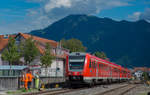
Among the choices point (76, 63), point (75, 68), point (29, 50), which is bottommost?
point (75, 68)

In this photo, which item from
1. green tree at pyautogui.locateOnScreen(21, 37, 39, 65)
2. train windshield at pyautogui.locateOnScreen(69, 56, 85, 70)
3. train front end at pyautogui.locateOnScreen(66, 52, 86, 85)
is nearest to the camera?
train front end at pyautogui.locateOnScreen(66, 52, 86, 85)

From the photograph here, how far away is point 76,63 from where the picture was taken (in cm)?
2514

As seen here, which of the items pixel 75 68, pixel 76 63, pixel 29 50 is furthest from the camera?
pixel 29 50

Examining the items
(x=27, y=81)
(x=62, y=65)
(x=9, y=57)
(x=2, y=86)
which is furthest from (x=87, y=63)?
(x=62, y=65)

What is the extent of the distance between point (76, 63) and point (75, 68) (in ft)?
1.63

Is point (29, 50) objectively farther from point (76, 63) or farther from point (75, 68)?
point (75, 68)

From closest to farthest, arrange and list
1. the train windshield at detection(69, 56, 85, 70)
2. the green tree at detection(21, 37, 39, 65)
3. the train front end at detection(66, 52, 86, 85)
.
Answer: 1. the train front end at detection(66, 52, 86, 85)
2. the train windshield at detection(69, 56, 85, 70)
3. the green tree at detection(21, 37, 39, 65)

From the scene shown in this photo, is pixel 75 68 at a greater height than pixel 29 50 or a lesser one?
lesser

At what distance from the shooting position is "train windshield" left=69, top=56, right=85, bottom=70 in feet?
81.8

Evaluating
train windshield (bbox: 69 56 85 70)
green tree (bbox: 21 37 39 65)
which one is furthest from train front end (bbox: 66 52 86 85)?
green tree (bbox: 21 37 39 65)

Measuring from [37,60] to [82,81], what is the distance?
33.3 metres

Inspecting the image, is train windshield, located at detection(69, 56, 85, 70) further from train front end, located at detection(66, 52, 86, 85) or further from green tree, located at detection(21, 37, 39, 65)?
green tree, located at detection(21, 37, 39, 65)

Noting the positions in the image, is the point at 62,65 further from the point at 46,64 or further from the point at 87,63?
the point at 87,63

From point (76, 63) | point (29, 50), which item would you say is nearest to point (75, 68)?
point (76, 63)
